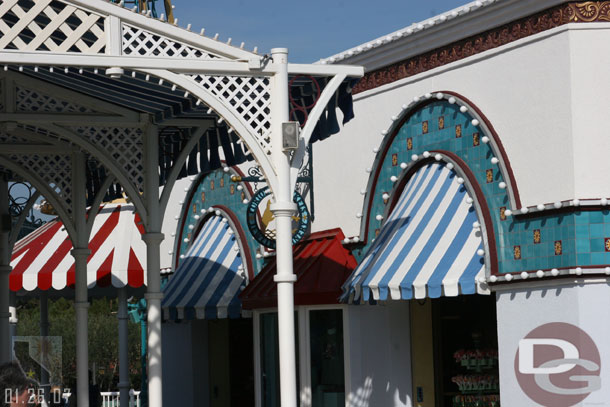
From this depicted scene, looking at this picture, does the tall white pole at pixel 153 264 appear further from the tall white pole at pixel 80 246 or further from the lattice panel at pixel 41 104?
the tall white pole at pixel 80 246

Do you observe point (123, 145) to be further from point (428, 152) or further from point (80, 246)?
point (428, 152)

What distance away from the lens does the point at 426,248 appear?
43.7ft

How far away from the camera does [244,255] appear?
1850 cm

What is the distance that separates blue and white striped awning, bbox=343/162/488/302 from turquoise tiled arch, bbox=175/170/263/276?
4.27m

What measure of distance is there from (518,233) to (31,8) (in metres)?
5.52

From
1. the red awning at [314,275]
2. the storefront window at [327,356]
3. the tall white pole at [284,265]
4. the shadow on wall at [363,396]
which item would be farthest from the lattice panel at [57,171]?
the tall white pole at [284,265]

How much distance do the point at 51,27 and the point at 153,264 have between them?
3.44 metres

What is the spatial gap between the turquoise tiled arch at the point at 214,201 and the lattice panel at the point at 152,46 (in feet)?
25.4

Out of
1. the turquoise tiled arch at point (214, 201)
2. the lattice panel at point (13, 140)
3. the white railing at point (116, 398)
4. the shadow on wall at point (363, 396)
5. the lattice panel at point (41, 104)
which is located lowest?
the white railing at point (116, 398)

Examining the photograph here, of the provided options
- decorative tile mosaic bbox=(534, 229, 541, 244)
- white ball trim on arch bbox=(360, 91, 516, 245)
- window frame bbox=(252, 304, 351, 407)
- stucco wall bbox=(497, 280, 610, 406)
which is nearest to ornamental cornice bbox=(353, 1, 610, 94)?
white ball trim on arch bbox=(360, 91, 516, 245)

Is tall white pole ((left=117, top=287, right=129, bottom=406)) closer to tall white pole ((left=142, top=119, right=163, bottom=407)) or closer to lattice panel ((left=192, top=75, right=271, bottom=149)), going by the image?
tall white pole ((left=142, top=119, right=163, bottom=407))

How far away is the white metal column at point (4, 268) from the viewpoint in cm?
1689

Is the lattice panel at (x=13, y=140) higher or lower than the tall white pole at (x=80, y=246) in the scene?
higher
